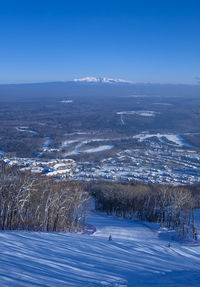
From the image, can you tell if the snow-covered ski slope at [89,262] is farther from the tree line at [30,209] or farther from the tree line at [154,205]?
the tree line at [154,205]

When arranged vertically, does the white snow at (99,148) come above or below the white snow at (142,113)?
below

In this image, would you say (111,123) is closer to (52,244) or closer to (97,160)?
(97,160)

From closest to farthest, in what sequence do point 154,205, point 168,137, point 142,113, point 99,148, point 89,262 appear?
point 89,262, point 154,205, point 99,148, point 168,137, point 142,113

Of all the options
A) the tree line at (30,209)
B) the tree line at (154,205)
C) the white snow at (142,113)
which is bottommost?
the tree line at (154,205)

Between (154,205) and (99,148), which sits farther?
(99,148)

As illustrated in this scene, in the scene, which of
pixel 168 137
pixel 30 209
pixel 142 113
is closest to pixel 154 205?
pixel 30 209

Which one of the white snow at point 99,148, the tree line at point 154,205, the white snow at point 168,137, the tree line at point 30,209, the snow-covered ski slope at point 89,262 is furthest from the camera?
the white snow at point 168,137

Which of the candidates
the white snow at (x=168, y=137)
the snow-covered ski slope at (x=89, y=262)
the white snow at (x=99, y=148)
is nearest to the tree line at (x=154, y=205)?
the snow-covered ski slope at (x=89, y=262)

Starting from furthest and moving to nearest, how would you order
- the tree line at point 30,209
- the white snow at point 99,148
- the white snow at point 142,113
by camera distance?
the white snow at point 142,113
the white snow at point 99,148
the tree line at point 30,209

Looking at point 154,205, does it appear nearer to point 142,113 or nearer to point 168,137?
point 168,137
